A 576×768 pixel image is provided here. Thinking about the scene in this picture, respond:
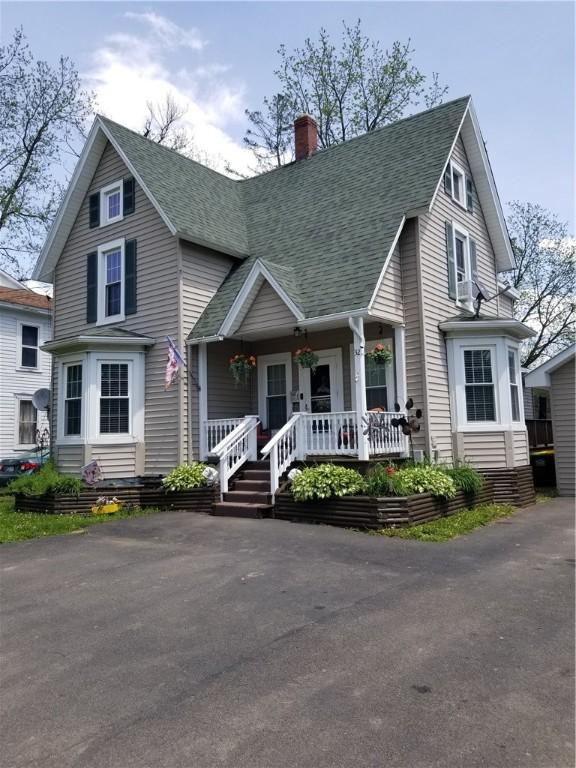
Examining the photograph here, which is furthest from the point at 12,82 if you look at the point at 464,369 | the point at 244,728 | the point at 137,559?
the point at 244,728

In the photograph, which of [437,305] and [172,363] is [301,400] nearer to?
[172,363]

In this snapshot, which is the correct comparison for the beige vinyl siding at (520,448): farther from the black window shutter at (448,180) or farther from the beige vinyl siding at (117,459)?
the beige vinyl siding at (117,459)

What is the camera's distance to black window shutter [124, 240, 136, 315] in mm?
14328

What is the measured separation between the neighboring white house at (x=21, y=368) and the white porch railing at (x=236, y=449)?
1452 centimetres

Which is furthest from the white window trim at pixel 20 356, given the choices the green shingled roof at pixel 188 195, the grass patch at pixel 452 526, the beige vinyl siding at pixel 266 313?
the grass patch at pixel 452 526

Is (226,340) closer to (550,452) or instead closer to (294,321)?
(294,321)

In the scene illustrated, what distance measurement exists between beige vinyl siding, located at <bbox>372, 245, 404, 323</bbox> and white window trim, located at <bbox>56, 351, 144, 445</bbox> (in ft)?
19.4

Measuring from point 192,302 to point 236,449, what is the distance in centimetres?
385

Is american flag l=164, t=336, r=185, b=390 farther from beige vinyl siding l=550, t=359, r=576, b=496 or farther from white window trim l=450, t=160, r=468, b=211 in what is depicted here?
beige vinyl siding l=550, t=359, r=576, b=496

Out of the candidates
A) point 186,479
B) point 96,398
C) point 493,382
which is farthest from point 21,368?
point 493,382

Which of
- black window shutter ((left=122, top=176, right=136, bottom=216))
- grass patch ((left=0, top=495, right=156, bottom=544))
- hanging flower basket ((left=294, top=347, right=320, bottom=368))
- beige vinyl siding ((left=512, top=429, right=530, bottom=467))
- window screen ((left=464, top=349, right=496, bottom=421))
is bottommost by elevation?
grass patch ((left=0, top=495, right=156, bottom=544))

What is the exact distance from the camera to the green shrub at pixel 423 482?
9844 millimetres

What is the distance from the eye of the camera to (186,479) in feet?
39.4

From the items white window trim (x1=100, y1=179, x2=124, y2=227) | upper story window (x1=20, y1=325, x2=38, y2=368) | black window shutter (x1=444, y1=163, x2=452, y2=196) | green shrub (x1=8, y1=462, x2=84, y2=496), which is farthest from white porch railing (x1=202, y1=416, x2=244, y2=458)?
upper story window (x1=20, y1=325, x2=38, y2=368)
